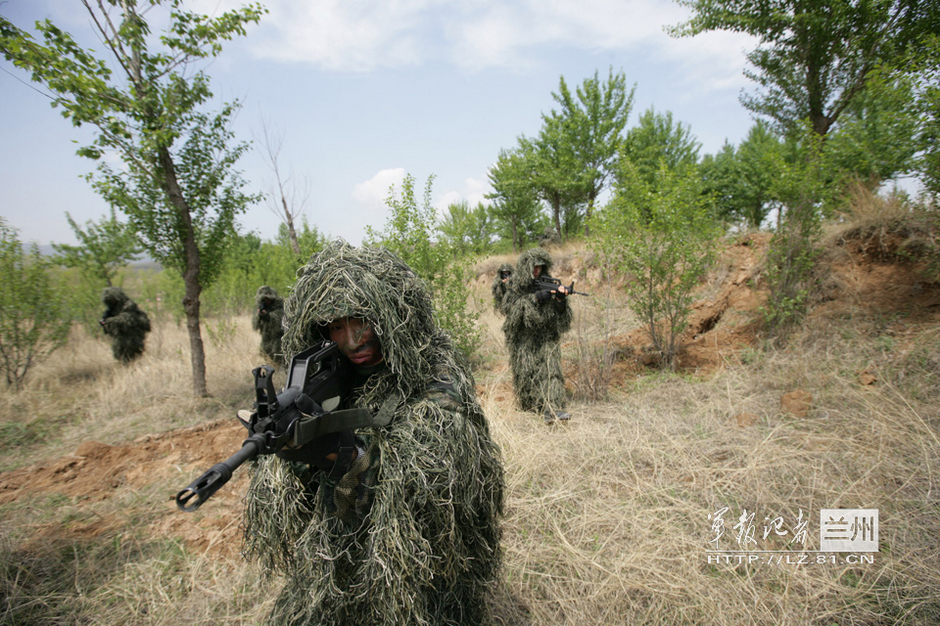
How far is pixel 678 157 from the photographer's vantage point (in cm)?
1980

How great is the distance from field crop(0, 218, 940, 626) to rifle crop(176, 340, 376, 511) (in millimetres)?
1724

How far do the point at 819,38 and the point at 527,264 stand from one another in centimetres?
723

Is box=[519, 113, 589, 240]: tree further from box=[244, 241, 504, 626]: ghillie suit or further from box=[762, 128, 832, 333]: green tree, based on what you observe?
box=[244, 241, 504, 626]: ghillie suit

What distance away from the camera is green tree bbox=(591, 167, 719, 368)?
5.70 m

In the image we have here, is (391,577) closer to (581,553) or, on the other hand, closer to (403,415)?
(403,415)

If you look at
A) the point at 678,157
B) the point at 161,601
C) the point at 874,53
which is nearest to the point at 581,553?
the point at 161,601

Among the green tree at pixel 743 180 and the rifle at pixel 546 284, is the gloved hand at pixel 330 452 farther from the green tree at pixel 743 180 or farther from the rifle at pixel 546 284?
the green tree at pixel 743 180

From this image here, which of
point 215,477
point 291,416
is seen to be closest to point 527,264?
point 291,416

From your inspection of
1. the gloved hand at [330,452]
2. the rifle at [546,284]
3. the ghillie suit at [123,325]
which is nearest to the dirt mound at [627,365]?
the rifle at [546,284]

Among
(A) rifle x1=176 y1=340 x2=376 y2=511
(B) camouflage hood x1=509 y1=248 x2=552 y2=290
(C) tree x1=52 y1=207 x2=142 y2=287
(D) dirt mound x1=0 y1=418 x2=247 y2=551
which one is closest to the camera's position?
(A) rifle x1=176 y1=340 x2=376 y2=511

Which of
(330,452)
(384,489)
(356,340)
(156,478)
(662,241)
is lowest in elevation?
(156,478)

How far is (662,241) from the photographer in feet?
19.0

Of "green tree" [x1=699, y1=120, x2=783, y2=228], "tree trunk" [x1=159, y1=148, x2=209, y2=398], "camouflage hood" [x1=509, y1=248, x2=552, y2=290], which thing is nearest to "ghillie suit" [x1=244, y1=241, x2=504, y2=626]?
"camouflage hood" [x1=509, y1=248, x2=552, y2=290]

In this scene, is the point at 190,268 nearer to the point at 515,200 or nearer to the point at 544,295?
the point at 544,295
